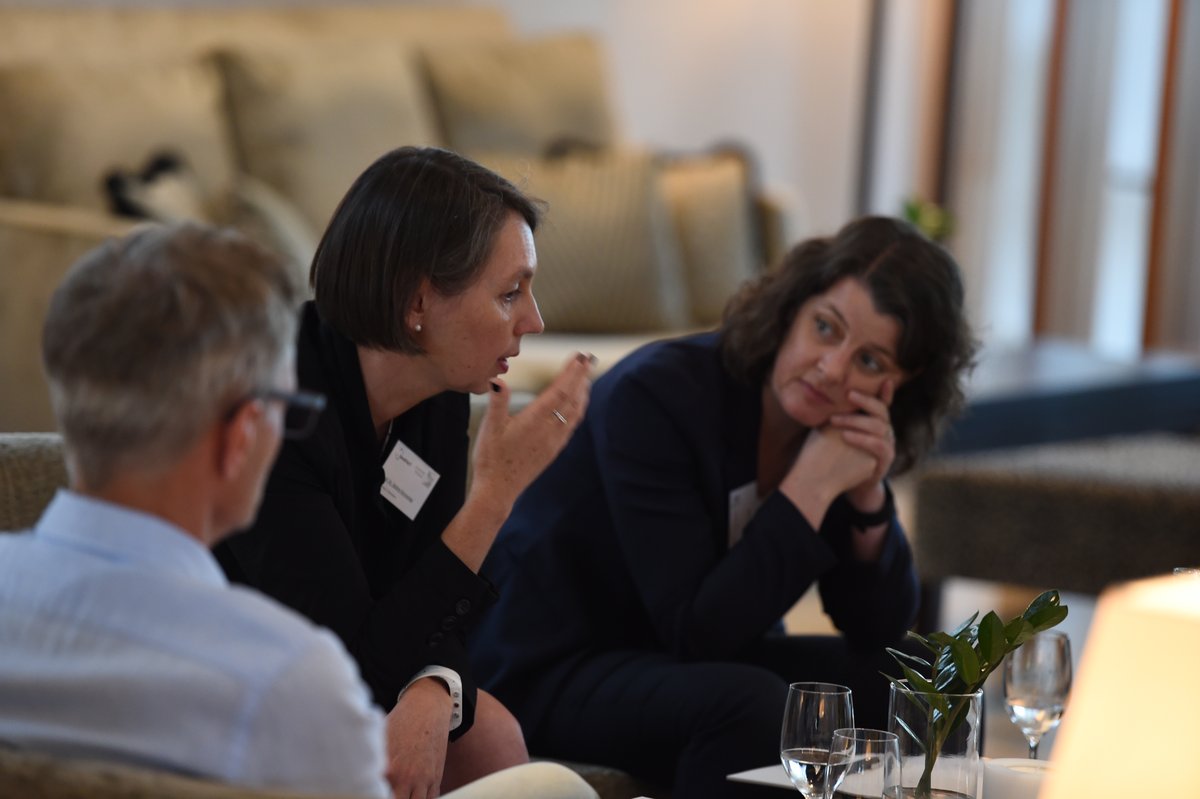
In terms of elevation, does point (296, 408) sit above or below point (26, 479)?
above

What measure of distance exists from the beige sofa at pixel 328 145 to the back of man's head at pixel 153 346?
2.07 meters

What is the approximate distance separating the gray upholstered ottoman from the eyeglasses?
2.75 meters

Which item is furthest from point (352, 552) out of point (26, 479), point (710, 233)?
point (710, 233)

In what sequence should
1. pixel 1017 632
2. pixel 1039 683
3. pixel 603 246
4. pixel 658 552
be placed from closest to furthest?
pixel 1017 632 → pixel 1039 683 → pixel 658 552 → pixel 603 246

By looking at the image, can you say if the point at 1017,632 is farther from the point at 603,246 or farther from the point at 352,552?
the point at 603,246

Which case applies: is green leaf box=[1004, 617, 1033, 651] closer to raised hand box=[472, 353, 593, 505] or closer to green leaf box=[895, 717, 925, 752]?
green leaf box=[895, 717, 925, 752]

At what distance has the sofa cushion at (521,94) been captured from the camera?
439cm

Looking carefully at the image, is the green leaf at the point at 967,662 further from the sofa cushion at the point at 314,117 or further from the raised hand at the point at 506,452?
the sofa cushion at the point at 314,117

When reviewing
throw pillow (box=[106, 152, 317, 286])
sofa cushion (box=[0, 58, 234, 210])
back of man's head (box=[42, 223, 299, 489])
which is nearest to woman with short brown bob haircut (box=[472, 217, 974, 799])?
back of man's head (box=[42, 223, 299, 489])

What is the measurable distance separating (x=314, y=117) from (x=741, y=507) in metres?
2.33

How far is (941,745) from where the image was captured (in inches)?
54.6

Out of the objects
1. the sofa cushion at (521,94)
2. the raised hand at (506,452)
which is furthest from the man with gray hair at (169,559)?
the sofa cushion at (521,94)

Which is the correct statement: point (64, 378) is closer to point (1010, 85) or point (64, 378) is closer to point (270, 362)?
point (270, 362)

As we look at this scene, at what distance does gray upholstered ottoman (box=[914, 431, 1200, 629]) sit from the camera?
3650 mm
